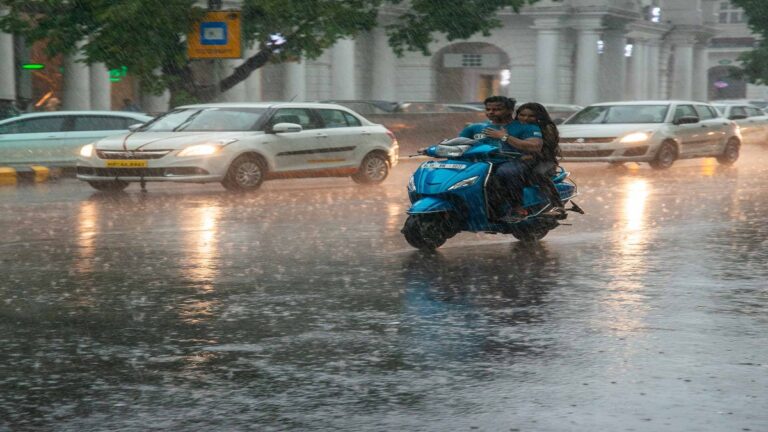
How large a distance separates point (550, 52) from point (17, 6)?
37853mm

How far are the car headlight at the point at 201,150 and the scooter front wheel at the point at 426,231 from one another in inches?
321

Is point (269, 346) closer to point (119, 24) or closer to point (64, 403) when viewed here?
point (64, 403)

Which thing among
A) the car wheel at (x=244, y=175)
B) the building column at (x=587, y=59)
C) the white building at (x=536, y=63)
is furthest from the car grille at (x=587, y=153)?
the building column at (x=587, y=59)

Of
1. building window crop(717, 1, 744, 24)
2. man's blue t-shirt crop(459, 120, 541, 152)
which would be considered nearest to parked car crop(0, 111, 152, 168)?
man's blue t-shirt crop(459, 120, 541, 152)

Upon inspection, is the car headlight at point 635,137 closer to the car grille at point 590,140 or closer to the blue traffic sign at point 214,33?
the car grille at point 590,140

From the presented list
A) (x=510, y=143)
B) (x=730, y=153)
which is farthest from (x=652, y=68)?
(x=510, y=143)

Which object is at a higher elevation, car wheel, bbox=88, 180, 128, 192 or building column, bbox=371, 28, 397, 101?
building column, bbox=371, 28, 397, 101

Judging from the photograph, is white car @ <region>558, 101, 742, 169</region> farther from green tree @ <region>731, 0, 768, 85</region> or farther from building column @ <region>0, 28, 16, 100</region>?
green tree @ <region>731, 0, 768, 85</region>

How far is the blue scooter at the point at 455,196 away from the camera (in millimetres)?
12258

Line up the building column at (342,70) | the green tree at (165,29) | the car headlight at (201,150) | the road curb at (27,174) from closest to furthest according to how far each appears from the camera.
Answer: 1. the car headlight at (201,150)
2. the road curb at (27,174)
3. the green tree at (165,29)
4. the building column at (342,70)

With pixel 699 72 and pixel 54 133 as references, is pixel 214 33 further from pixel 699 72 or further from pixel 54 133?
pixel 699 72

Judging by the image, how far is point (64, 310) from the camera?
351 inches

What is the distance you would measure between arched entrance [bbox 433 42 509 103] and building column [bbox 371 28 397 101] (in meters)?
5.84

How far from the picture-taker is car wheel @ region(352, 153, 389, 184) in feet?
73.9
